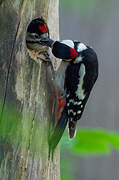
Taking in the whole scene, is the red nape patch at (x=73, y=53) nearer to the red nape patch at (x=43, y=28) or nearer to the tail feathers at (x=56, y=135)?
the red nape patch at (x=43, y=28)

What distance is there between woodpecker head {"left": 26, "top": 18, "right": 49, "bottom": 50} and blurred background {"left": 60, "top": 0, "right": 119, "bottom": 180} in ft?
11.1

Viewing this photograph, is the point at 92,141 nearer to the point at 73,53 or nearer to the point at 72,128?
the point at 72,128

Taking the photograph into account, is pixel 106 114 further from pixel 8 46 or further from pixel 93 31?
pixel 8 46

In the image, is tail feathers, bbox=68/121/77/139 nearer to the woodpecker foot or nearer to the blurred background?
the woodpecker foot

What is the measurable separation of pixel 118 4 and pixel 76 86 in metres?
4.05

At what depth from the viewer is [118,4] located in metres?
7.35

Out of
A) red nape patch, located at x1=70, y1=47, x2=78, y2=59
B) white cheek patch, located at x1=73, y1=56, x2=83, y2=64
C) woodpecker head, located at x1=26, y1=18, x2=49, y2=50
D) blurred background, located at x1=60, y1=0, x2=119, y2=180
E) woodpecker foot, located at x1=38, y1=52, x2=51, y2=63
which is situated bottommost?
blurred background, located at x1=60, y1=0, x2=119, y2=180

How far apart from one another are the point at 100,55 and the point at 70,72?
12.3 ft

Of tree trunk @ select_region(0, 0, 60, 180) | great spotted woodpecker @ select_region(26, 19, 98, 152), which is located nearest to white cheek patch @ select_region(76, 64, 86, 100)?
great spotted woodpecker @ select_region(26, 19, 98, 152)

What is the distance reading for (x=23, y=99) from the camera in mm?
3107

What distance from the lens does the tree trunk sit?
2965mm

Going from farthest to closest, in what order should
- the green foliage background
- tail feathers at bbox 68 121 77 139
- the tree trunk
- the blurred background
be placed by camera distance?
the blurred background
tail feathers at bbox 68 121 77 139
the green foliage background
the tree trunk

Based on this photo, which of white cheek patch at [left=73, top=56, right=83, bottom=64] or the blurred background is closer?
white cheek patch at [left=73, top=56, right=83, bottom=64]

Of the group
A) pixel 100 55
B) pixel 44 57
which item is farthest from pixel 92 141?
pixel 100 55
